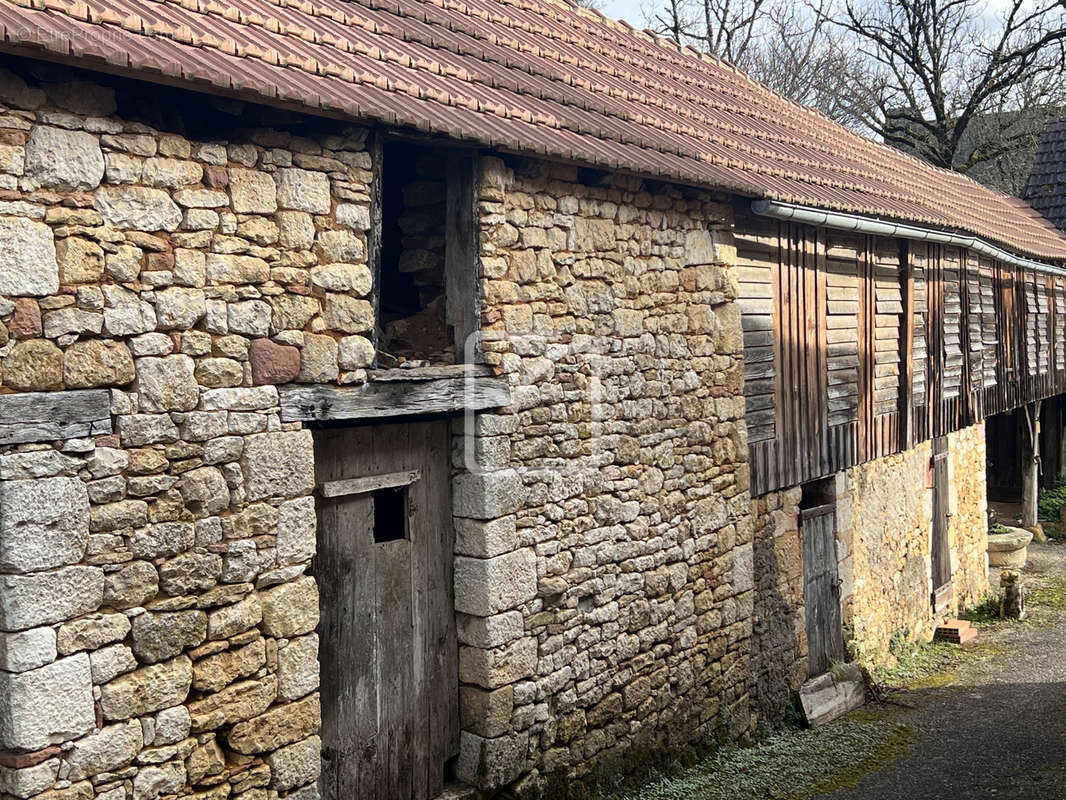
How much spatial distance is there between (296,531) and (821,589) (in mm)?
5894

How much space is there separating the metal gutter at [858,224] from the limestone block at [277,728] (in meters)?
4.53

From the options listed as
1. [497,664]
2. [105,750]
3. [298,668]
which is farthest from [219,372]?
[497,664]

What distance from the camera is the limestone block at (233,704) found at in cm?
391

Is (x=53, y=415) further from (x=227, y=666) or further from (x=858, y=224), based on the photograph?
(x=858, y=224)

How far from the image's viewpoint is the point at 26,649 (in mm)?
3398

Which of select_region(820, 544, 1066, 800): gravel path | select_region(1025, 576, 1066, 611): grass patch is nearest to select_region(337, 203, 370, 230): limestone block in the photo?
select_region(820, 544, 1066, 800): gravel path

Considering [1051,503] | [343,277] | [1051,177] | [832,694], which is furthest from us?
[1051,177]

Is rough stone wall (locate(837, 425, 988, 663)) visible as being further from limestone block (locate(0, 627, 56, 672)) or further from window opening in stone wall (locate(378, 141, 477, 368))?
limestone block (locate(0, 627, 56, 672))

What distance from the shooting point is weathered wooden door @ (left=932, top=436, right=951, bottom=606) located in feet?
38.0

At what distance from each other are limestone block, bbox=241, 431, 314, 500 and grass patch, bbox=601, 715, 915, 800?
291 centimetres

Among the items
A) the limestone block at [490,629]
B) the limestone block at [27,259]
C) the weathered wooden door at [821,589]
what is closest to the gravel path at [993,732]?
the weathered wooden door at [821,589]

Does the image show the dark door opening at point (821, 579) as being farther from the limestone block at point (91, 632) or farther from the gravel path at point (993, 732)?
the limestone block at point (91, 632)

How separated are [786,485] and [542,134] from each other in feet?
13.0

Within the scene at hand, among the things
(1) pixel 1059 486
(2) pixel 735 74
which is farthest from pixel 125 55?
(1) pixel 1059 486
